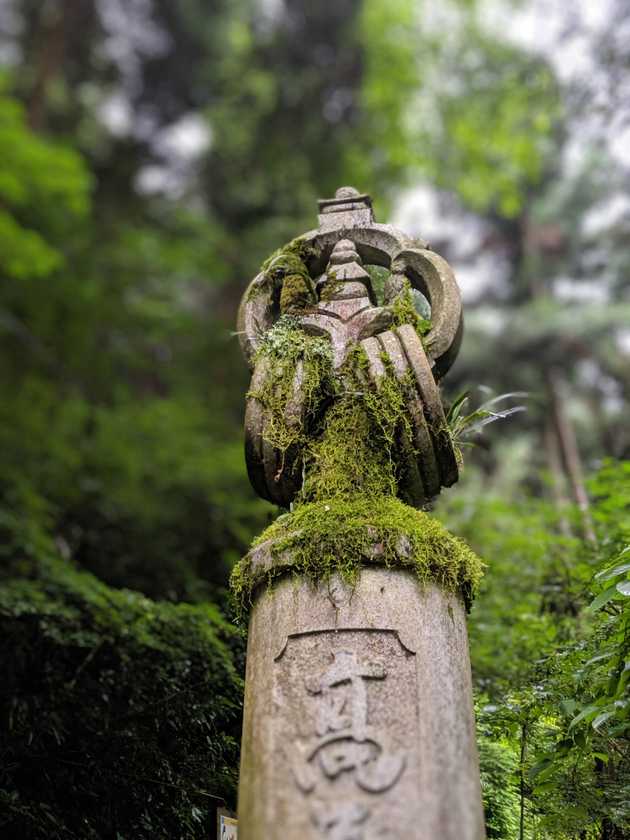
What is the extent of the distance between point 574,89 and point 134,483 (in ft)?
21.5

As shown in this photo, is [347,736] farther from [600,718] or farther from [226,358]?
[226,358]

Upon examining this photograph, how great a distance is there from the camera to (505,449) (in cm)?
1463

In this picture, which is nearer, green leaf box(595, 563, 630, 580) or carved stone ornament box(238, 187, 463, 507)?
green leaf box(595, 563, 630, 580)

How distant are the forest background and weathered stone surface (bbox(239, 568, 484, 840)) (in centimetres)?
61

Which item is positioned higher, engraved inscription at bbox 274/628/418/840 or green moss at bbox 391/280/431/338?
green moss at bbox 391/280/431/338

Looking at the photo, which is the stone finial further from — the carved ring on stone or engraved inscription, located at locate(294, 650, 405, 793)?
engraved inscription, located at locate(294, 650, 405, 793)

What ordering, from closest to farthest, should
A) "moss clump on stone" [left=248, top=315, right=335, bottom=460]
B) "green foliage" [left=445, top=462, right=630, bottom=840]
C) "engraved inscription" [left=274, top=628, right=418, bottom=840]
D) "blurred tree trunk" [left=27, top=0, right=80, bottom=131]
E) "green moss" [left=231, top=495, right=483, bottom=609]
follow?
"engraved inscription" [left=274, top=628, right=418, bottom=840] → "green moss" [left=231, top=495, right=483, bottom=609] → "green foliage" [left=445, top=462, right=630, bottom=840] → "moss clump on stone" [left=248, top=315, right=335, bottom=460] → "blurred tree trunk" [left=27, top=0, right=80, bottom=131]

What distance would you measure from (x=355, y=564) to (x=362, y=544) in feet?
0.24

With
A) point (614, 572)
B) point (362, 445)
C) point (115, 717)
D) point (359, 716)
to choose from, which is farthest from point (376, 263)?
point (115, 717)

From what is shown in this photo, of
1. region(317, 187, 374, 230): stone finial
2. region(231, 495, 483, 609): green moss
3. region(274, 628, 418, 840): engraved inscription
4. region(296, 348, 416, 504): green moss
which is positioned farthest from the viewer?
region(317, 187, 374, 230): stone finial

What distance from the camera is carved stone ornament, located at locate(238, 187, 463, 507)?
3.50m

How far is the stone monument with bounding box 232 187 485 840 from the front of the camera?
8.84 ft

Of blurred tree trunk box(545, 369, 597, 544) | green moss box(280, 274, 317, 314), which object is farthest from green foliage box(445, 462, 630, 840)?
blurred tree trunk box(545, 369, 597, 544)

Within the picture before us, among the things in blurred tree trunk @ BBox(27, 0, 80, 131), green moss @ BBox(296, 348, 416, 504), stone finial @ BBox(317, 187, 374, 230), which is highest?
blurred tree trunk @ BBox(27, 0, 80, 131)
